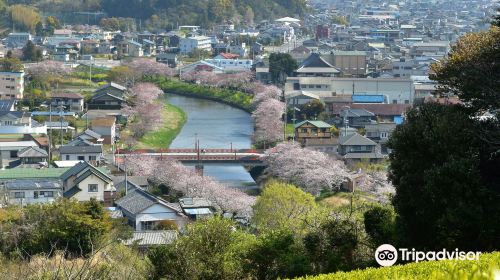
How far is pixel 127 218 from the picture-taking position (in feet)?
25.9

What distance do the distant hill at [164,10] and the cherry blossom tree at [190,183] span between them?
1911cm

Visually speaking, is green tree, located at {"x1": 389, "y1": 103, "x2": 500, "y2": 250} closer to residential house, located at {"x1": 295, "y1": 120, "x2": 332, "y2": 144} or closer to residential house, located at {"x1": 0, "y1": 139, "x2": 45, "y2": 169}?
residential house, located at {"x1": 0, "y1": 139, "x2": 45, "y2": 169}

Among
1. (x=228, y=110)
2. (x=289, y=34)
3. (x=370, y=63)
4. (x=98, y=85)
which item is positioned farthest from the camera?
(x=289, y=34)

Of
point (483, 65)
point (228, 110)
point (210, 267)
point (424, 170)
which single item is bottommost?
point (228, 110)

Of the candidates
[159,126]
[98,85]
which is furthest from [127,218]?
[98,85]

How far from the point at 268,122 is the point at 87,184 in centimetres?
539

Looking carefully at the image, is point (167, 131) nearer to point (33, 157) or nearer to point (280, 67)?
point (33, 157)

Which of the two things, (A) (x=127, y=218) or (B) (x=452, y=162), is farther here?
(A) (x=127, y=218)

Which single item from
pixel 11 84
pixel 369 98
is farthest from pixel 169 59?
pixel 369 98

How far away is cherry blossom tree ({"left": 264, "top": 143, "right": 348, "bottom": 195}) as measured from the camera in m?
9.48

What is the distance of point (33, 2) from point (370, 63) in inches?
613

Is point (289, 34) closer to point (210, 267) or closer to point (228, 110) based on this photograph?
point (228, 110)

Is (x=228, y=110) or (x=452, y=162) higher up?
(x=452, y=162)

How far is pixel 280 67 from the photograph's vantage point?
1905 cm
